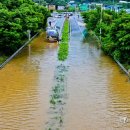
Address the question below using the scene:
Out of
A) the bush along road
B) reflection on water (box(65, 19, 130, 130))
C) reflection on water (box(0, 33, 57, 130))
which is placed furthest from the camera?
reflection on water (box(0, 33, 57, 130))

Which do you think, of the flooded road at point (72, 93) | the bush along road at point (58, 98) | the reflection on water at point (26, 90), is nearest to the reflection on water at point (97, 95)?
the flooded road at point (72, 93)

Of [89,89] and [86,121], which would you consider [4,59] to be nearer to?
[89,89]

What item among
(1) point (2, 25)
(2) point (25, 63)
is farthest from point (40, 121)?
(1) point (2, 25)

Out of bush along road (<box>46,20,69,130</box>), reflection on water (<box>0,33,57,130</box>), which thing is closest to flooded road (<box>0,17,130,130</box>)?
reflection on water (<box>0,33,57,130</box>)

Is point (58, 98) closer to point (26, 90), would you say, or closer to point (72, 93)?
point (72, 93)

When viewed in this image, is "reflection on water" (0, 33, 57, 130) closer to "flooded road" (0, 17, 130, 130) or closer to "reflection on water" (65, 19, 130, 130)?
"flooded road" (0, 17, 130, 130)

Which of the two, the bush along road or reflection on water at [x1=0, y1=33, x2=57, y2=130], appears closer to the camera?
the bush along road

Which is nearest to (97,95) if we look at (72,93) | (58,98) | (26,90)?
(72,93)
